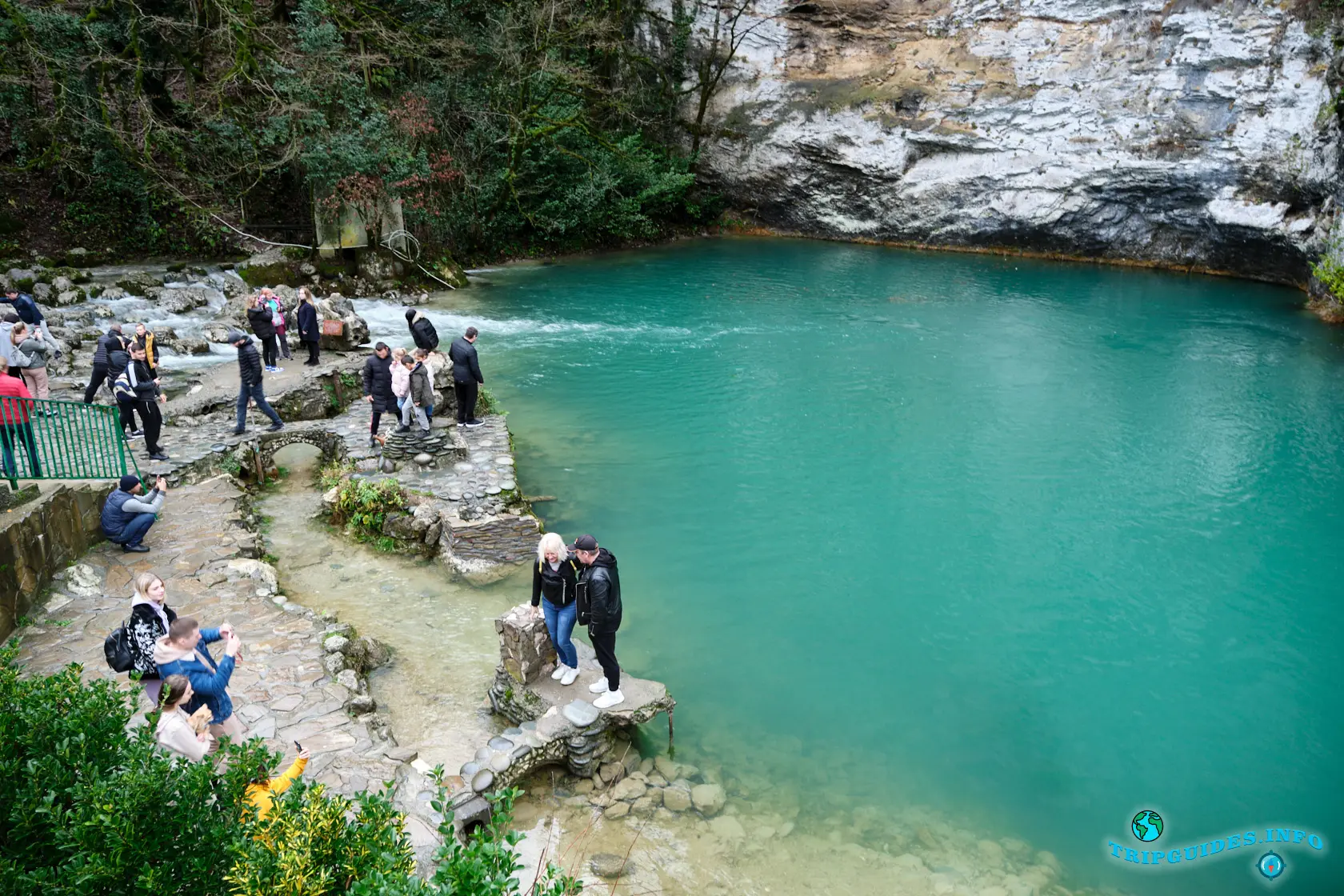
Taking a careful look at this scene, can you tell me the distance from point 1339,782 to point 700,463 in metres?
9.80

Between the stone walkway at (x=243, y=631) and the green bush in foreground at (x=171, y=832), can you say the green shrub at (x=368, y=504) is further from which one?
the green bush in foreground at (x=171, y=832)

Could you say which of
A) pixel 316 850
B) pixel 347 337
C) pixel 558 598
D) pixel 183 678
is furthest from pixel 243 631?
pixel 347 337

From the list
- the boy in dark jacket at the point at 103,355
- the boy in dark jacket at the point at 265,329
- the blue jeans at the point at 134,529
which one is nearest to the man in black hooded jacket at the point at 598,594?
the blue jeans at the point at 134,529

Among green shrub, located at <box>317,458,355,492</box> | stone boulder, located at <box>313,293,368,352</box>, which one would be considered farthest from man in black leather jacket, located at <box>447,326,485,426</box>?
stone boulder, located at <box>313,293,368,352</box>

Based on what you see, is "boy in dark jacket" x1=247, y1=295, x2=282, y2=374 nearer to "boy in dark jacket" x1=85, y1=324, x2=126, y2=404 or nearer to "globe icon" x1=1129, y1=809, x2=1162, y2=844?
"boy in dark jacket" x1=85, y1=324, x2=126, y2=404

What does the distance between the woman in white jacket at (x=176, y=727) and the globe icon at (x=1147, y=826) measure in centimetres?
795

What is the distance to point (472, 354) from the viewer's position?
13938mm

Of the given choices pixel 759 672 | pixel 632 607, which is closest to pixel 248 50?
pixel 632 607

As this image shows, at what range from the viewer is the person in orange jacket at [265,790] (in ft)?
14.6

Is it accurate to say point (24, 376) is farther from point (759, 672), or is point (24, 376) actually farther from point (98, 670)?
point (759, 672)

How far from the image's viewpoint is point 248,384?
13.6 meters

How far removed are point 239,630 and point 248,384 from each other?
5741mm

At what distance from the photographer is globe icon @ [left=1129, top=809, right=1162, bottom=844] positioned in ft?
26.5

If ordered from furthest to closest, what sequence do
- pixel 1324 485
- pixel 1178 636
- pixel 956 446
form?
pixel 956 446
pixel 1324 485
pixel 1178 636
